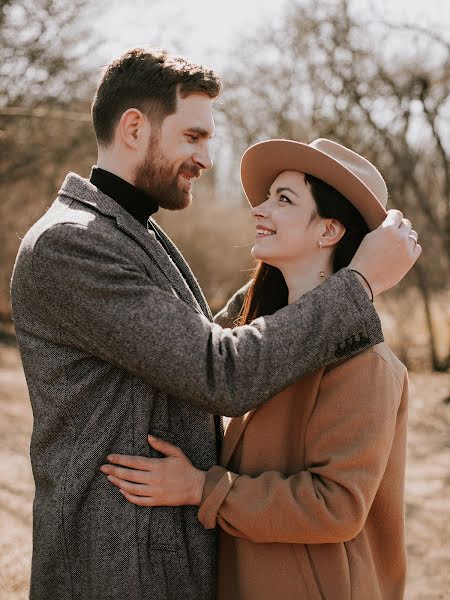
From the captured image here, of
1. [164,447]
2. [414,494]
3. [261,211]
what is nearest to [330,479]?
[164,447]

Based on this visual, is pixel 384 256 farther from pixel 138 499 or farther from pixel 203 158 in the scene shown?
pixel 138 499

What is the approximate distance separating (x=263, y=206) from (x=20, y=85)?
24.1 feet

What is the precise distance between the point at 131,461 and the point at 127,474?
0.03 metres

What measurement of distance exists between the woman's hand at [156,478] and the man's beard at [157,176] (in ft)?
2.35

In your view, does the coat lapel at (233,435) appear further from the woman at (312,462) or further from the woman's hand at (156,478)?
the woman's hand at (156,478)

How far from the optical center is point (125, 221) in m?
1.97

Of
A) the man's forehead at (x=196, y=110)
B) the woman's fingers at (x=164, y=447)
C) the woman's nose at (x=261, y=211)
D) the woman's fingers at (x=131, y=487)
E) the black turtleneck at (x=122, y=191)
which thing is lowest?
the woman's fingers at (x=131, y=487)

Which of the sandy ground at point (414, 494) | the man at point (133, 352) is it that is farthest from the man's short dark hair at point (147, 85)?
the sandy ground at point (414, 494)

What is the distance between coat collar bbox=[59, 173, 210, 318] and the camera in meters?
1.96

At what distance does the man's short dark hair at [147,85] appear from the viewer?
6.85 ft

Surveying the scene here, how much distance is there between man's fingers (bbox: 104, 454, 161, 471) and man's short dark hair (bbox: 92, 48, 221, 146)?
2.97 feet

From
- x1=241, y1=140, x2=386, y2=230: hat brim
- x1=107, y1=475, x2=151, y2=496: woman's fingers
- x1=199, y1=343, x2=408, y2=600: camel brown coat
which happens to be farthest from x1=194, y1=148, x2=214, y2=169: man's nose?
x1=107, y1=475, x2=151, y2=496: woman's fingers

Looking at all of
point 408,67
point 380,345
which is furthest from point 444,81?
point 380,345

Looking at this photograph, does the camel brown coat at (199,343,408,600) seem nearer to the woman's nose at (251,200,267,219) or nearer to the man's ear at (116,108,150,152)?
the woman's nose at (251,200,267,219)
